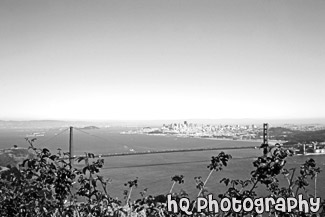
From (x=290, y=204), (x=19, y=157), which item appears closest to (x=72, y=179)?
(x=290, y=204)

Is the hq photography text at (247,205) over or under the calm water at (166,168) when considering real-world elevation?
over

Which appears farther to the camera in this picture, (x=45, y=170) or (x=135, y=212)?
(x=135, y=212)

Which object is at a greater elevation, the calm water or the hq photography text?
the hq photography text

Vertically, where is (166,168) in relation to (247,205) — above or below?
below

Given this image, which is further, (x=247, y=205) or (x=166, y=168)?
(x=166, y=168)

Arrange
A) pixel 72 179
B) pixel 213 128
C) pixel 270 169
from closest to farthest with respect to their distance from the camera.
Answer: pixel 270 169 < pixel 72 179 < pixel 213 128

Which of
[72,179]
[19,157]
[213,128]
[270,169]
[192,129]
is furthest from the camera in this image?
[192,129]

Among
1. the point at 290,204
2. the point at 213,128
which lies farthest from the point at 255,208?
the point at 213,128

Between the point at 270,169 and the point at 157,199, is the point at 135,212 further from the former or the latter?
the point at 270,169

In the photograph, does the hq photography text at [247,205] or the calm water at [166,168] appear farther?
the calm water at [166,168]

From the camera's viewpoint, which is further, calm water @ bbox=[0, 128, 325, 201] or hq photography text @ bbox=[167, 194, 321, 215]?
calm water @ bbox=[0, 128, 325, 201]

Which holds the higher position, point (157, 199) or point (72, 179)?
point (72, 179)
